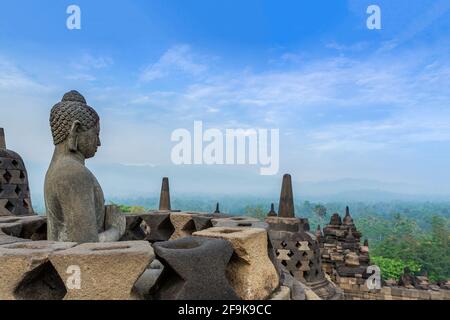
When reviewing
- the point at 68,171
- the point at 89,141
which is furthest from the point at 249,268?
the point at 89,141

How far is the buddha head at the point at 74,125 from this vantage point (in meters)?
3.01

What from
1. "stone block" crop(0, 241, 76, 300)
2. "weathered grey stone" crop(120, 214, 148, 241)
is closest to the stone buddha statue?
"stone block" crop(0, 241, 76, 300)

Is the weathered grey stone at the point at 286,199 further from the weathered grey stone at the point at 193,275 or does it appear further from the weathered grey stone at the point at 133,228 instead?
the weathered grey stone at the point at 193,275

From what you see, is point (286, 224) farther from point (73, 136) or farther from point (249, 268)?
point (73, 136)

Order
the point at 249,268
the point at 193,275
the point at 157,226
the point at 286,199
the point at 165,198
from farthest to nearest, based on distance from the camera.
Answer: the point at 165,198
the point at 286,199
the point at 157,226
the point at 249,268
the point at 193,275

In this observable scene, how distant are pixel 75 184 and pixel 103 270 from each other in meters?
1.14

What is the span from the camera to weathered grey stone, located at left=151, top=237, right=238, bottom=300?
1905 millimetres

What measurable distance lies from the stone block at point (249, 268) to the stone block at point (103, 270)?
75cm

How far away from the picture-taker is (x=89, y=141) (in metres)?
3.12

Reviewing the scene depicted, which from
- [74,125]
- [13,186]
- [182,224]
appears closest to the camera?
[74,125]
